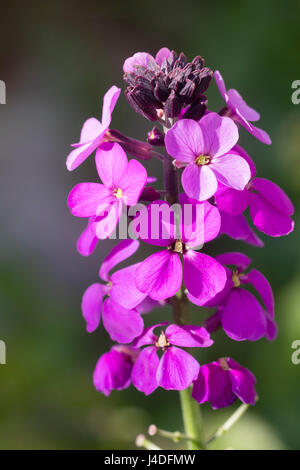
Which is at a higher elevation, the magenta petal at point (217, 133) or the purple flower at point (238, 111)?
the purple flower at point (238, 111)

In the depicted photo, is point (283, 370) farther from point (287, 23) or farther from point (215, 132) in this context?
point (287, 23)

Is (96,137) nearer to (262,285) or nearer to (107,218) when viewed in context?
(107,218)

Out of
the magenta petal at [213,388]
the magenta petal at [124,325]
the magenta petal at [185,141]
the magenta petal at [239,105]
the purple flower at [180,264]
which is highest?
the magenta petal at [239,105]

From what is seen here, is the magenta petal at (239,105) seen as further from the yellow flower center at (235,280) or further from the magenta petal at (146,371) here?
the magenta petal at (146,371)

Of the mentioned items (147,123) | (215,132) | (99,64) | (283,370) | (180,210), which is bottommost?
(283,370)

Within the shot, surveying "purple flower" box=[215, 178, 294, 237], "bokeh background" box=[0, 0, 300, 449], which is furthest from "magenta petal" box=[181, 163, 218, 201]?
"bokeh background" box=[0, 0, 300, 449]

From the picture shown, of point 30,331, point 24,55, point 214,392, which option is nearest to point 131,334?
point 214,392

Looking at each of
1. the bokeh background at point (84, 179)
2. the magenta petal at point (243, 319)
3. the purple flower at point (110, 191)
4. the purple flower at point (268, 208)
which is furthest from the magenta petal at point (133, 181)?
the bokeh background at point (84, 179)

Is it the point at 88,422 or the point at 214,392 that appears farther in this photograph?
the point at 88,422
